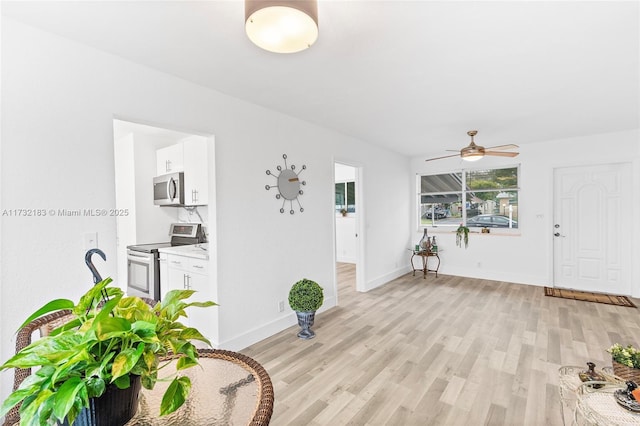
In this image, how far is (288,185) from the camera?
11.3ft

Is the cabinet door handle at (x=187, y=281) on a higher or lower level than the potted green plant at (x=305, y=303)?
higher

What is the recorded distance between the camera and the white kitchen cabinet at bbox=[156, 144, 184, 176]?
391 cm

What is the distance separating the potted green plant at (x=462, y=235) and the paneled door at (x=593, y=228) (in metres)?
1.35

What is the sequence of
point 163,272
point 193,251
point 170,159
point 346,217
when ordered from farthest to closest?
point 346,217 < point 170,159 < point 163,272 < point 193,251

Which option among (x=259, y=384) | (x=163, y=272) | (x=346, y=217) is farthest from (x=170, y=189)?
(x=346, y=217)

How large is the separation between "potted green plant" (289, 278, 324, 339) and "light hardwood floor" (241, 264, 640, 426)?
139 millimetres

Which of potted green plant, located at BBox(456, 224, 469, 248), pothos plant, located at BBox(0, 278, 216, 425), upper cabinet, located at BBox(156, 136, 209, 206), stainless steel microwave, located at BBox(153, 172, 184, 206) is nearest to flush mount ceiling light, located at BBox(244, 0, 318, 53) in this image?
pothos plant, located at BBox(0, 278, 216, 425)

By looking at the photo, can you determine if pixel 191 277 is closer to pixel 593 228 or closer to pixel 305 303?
pixel 305 303

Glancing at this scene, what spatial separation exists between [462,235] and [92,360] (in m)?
6.05

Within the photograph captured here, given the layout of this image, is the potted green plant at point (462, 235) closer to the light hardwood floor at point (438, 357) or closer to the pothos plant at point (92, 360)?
the light hardwood floor at point (438, 357)

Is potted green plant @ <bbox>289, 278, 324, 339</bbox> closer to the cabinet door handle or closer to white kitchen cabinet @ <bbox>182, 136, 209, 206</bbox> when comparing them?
the cabinet door handle

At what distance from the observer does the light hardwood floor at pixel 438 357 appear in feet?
6.65

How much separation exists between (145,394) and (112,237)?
4.70 feet

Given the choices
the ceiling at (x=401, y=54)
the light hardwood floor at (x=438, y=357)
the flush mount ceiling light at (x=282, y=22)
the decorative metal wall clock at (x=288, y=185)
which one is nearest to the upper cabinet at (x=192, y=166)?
the decorative metal wall clock at (x=288, y=185)
